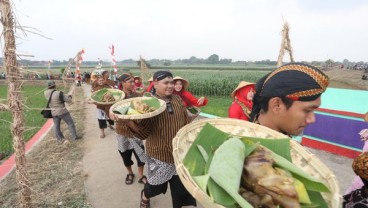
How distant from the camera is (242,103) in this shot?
9.16ft

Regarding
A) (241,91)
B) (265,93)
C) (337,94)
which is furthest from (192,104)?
(337,94)

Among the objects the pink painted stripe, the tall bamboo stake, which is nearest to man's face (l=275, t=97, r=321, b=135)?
the tall bamboo stake

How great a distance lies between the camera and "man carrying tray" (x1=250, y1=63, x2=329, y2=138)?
145 centimetres

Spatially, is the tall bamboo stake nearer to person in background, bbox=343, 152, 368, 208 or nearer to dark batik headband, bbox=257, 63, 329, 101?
dark batik headband, bbox=257, 63, 329, 101

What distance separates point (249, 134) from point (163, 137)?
1.46 m

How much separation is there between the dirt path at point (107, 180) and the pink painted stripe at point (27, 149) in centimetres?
152

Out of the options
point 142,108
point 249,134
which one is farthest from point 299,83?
point 142,108

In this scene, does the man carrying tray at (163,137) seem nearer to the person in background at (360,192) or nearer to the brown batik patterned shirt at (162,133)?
the brown batik patterned shirt at (162,133)

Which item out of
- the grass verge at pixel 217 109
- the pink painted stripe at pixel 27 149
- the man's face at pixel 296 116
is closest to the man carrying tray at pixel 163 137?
the man's face at pixel 296 116

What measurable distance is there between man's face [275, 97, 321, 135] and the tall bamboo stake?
239 cm

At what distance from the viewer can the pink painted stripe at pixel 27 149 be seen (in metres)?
5.28

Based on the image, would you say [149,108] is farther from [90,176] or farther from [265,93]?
[90,176]

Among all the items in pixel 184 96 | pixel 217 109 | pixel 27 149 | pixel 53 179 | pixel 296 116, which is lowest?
pixel 27 149

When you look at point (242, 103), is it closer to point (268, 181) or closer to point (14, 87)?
point (268, 181)
